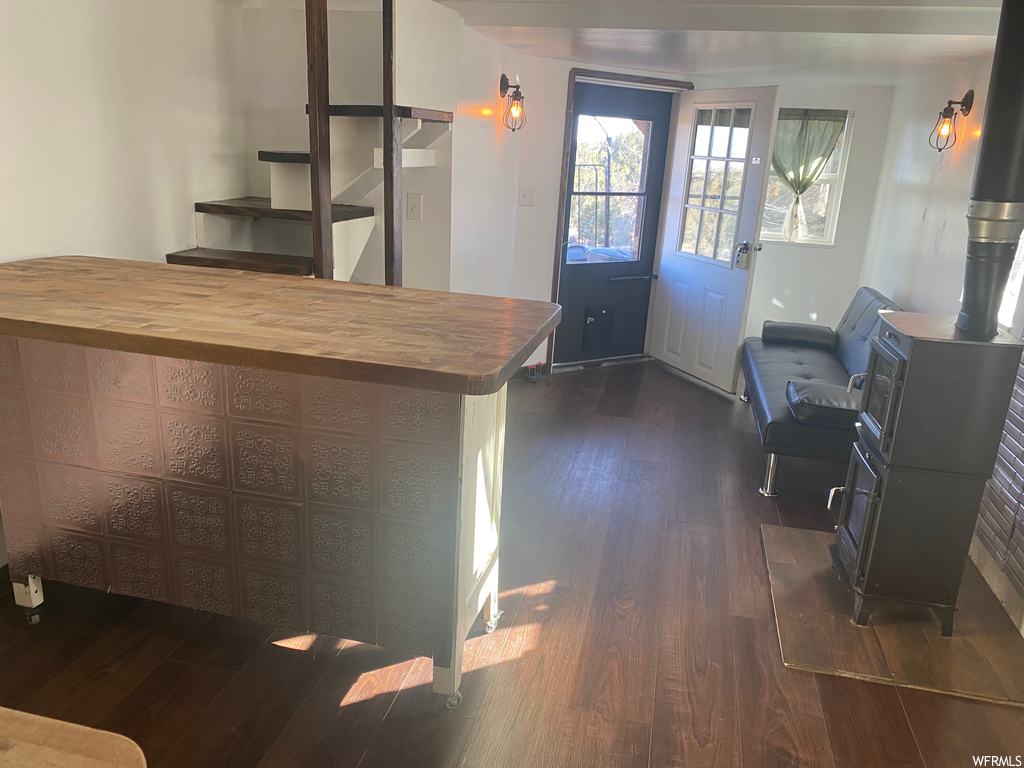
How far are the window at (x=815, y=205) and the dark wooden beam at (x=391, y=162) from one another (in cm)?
384

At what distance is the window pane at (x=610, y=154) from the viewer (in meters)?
4.98

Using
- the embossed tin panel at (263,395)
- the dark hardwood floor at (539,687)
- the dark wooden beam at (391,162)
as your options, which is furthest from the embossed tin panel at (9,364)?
the dark wooden beam at (391,162)

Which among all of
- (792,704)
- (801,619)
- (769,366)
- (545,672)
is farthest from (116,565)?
(769,366)

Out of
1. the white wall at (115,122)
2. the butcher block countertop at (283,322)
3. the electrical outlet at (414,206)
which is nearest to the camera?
the butcher block countertop at (283,322)

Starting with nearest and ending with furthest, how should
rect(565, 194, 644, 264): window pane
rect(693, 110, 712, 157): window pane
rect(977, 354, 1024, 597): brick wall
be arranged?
rect(977, 354, 1024, 597): brick wall
rect(693, 110, 712, 157): window pane
rect(565, 194, 644, 264): window pane

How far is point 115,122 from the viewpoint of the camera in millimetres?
2693

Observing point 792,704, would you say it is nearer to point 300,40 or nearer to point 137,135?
point 137,135

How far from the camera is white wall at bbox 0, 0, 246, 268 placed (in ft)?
7.70

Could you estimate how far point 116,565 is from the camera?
85.5 inches

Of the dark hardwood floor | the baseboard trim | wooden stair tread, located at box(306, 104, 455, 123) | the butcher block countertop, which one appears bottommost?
the dark hardwood floor

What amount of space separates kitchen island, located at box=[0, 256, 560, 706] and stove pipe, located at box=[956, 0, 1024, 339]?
4.37 ft

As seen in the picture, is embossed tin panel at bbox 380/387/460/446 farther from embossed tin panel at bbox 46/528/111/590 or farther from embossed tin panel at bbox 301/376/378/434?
Result: embossed tin panel at bbox 46/528/111/590

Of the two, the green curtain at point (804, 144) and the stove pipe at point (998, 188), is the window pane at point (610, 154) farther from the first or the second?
the stove pipe at point (998, 188)

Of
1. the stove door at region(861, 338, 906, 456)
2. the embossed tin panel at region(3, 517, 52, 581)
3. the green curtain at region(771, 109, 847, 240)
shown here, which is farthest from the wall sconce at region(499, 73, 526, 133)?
the embossed tin panel at region(3, 517, 52, 581)
